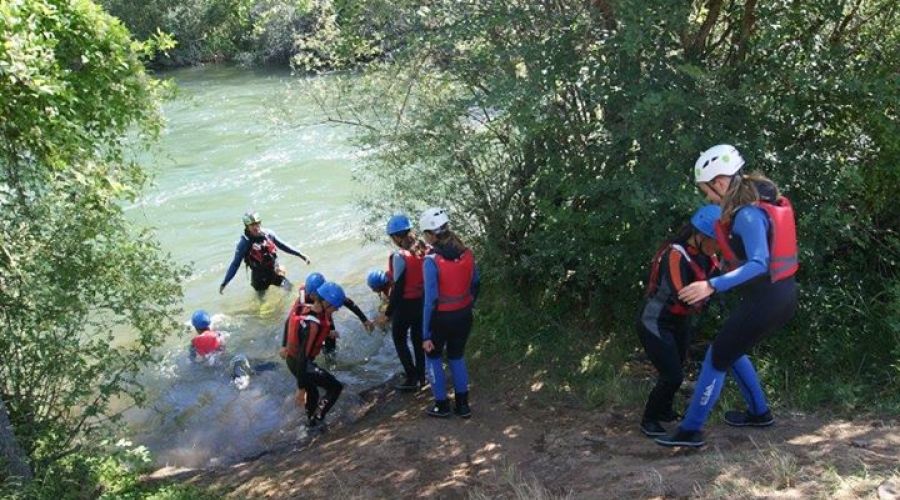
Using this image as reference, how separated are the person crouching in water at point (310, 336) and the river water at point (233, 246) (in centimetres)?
76

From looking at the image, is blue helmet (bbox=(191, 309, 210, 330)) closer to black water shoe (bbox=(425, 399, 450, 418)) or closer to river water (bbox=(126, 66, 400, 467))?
river water (bbox=(126, 66, 400, 467))

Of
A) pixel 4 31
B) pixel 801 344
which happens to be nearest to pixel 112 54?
pixel 4 31

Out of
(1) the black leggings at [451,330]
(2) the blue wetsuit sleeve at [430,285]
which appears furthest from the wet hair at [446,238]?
(1) the black leggings at [451,330]

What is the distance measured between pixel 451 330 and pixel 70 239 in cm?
318

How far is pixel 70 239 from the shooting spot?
6250mm

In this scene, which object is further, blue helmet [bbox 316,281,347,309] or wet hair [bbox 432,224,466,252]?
blue helmet [bbox 316,281,347,309]

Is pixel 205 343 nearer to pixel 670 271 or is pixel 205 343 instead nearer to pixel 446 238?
pixel 446 238

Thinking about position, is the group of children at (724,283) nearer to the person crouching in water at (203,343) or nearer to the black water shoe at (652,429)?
the black water shoe at (652,429)

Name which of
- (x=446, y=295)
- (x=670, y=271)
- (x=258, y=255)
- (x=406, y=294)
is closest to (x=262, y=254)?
(x=258, y=255)

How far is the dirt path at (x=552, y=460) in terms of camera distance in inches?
177

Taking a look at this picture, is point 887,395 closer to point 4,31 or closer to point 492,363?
point 492,363

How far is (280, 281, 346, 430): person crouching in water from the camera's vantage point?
718 centimetres

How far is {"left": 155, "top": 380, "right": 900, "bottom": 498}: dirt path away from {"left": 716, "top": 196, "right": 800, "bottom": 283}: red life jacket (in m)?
1.13

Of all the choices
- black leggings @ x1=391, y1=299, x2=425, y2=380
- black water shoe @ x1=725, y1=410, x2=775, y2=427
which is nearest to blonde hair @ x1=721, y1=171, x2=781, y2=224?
black water shoe @ x1=725, y1=410, x2=775, y2=427
